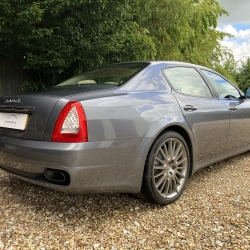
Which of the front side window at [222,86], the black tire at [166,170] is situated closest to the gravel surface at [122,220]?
the black tire at [166,170]

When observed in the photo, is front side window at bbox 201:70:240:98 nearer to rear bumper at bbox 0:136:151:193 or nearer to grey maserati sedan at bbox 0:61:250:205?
grey maserati sedan at bbox 0:61:250:205

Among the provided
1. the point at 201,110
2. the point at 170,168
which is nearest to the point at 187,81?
the point at 201,110

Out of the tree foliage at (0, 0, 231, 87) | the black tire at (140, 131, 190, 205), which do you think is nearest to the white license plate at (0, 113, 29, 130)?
the black tire at (140, 131, 190, 205)

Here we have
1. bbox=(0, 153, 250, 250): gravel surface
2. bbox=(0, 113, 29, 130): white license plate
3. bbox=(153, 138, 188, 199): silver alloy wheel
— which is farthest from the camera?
bbox=(153, 138, 188, 199): silver alloy wheel

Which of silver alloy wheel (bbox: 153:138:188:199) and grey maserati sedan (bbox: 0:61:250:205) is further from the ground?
grey maserati sedan (bbox: 0:61:250:205)

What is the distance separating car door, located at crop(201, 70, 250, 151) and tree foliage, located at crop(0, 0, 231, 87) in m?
2.39

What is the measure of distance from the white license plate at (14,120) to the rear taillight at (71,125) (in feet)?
1.07

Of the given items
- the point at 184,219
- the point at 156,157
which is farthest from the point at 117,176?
the point at 184,219

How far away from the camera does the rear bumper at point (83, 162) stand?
6.26 feet

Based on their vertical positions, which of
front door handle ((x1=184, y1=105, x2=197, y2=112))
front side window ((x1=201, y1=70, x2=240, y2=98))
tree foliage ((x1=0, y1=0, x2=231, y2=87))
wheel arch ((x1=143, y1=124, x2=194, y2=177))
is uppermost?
tree foliage ((x1=0, y1=0, x2=231, y2=87))

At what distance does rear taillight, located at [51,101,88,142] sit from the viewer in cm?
193

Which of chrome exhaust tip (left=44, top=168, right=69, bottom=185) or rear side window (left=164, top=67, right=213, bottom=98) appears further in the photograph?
rear side window (left=164, top=67, right=213, bottom=98)

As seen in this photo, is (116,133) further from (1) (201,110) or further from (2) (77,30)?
(2) (77,30)

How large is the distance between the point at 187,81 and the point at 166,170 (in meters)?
1.05
